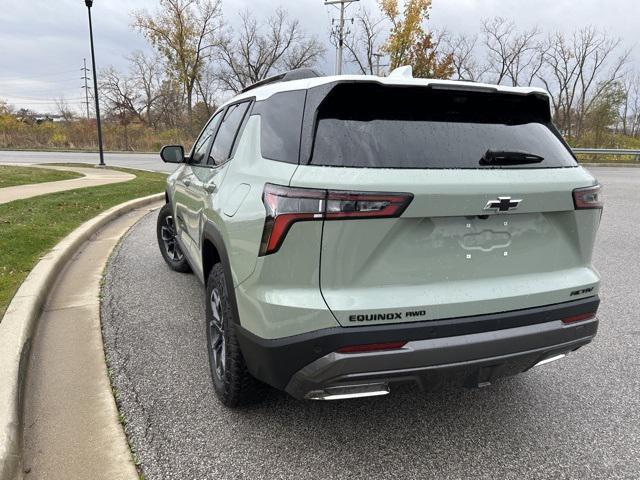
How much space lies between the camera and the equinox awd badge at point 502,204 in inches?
80.4

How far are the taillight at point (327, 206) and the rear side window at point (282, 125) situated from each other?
0.22 m

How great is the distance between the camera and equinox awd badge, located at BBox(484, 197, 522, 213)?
6.70 ft

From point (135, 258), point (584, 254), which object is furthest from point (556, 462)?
point (135, 258)

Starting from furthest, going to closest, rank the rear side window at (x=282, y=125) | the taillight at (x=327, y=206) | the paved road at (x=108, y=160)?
1. the paved road at (x=108, y=160)
2. the rear side window at (x=282, y=125)
3. the taillight at (x=327, y=206)

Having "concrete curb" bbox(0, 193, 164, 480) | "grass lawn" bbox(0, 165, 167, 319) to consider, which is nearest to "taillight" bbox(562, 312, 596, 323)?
"concrete curb" bbox(0, 193, 164, 480)

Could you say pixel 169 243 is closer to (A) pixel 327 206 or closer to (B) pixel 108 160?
(A) pixel 327 206

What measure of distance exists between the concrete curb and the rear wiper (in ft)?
8.26

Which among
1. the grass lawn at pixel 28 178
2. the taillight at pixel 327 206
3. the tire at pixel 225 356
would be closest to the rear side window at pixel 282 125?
the taillight at pixel 327 206

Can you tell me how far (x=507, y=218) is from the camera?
6.99 feet

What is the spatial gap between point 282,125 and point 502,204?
3.51 ft

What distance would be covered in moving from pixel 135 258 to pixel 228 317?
3903 millimetres

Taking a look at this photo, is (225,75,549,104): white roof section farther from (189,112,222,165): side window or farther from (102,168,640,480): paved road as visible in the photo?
(102,168,640,480): paved road

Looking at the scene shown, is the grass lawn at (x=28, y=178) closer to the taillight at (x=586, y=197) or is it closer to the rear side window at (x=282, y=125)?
the rear side window at (x=282, y=125)

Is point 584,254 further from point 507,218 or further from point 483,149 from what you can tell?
point 483,149
